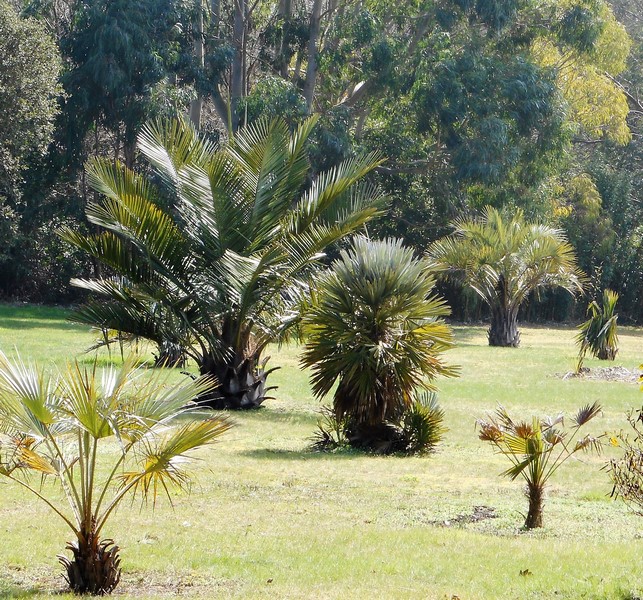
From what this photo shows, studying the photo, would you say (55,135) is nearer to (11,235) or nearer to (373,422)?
(11,235)

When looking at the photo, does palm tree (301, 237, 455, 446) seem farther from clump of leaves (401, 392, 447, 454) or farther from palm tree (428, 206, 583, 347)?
palm tree (428, 206, 583, 347)

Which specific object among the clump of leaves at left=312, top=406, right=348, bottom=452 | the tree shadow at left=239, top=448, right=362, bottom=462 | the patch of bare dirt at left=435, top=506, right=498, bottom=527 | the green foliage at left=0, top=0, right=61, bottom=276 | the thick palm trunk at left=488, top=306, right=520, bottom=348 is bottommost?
the tree shadow at left=239, top=448, right=362, bottom=462

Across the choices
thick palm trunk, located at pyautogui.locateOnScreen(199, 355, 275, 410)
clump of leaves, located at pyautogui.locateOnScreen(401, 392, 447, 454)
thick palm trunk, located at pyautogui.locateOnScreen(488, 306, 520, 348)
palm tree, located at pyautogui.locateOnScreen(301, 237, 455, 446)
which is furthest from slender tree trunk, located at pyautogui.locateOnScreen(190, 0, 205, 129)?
clump of leaves, located at pyautogui.locateOnScreen(401, 392, 447, 454)

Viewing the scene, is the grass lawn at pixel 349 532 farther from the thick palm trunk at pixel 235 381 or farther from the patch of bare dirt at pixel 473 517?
the thick palm trunk at pixel 235 381

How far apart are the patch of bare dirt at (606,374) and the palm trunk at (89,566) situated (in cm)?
1605

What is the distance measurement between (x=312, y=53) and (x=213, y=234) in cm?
2002

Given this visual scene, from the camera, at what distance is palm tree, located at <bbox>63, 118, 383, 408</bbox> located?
14.7m

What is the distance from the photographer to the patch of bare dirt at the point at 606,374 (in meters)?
20.9

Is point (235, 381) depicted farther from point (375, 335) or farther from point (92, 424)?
point (92, 424)

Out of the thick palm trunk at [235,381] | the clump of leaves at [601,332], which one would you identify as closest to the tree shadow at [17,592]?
the thick palm trunk at [235,381]

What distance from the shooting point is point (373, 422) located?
13.0m

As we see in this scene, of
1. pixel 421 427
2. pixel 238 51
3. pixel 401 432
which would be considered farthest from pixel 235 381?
pixel 238 51

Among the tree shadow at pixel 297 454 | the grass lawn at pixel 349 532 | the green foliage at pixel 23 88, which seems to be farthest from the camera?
the green foliage at pixel 23 88

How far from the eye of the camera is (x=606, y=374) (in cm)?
2144
